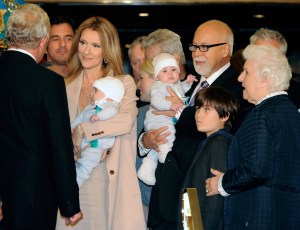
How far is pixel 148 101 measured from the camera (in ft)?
17.3

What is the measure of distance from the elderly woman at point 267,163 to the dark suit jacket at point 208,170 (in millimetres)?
136

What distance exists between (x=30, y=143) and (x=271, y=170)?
1.26 metres

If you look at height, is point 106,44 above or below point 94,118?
above

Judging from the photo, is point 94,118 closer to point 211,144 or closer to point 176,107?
point 176,107

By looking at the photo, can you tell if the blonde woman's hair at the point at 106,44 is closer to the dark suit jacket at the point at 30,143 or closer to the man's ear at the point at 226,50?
the man's ear at the point at 226,50

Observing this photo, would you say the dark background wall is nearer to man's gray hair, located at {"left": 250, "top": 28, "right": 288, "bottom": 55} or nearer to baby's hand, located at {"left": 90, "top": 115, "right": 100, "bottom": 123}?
man's gray hair, located at {"left": 250, "top": 28, "right": 288, "bottom": 55}

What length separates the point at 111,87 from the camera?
455 cm

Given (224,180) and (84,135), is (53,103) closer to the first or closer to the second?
(84,135)

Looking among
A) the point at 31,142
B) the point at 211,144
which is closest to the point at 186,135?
the point at 211,144

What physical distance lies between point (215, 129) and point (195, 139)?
0.87 feet

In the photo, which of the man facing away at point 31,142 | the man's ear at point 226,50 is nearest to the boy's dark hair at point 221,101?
the man's ear at point 226,50

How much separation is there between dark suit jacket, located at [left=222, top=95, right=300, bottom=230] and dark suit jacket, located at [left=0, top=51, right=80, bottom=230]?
3.11 feet

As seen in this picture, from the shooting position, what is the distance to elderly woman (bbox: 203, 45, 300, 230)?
3740mm

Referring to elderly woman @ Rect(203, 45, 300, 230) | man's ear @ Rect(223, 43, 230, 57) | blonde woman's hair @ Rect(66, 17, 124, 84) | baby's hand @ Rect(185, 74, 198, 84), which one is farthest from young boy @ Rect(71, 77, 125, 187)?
elderly woman @ Rect(203, 45, 300, 230)
